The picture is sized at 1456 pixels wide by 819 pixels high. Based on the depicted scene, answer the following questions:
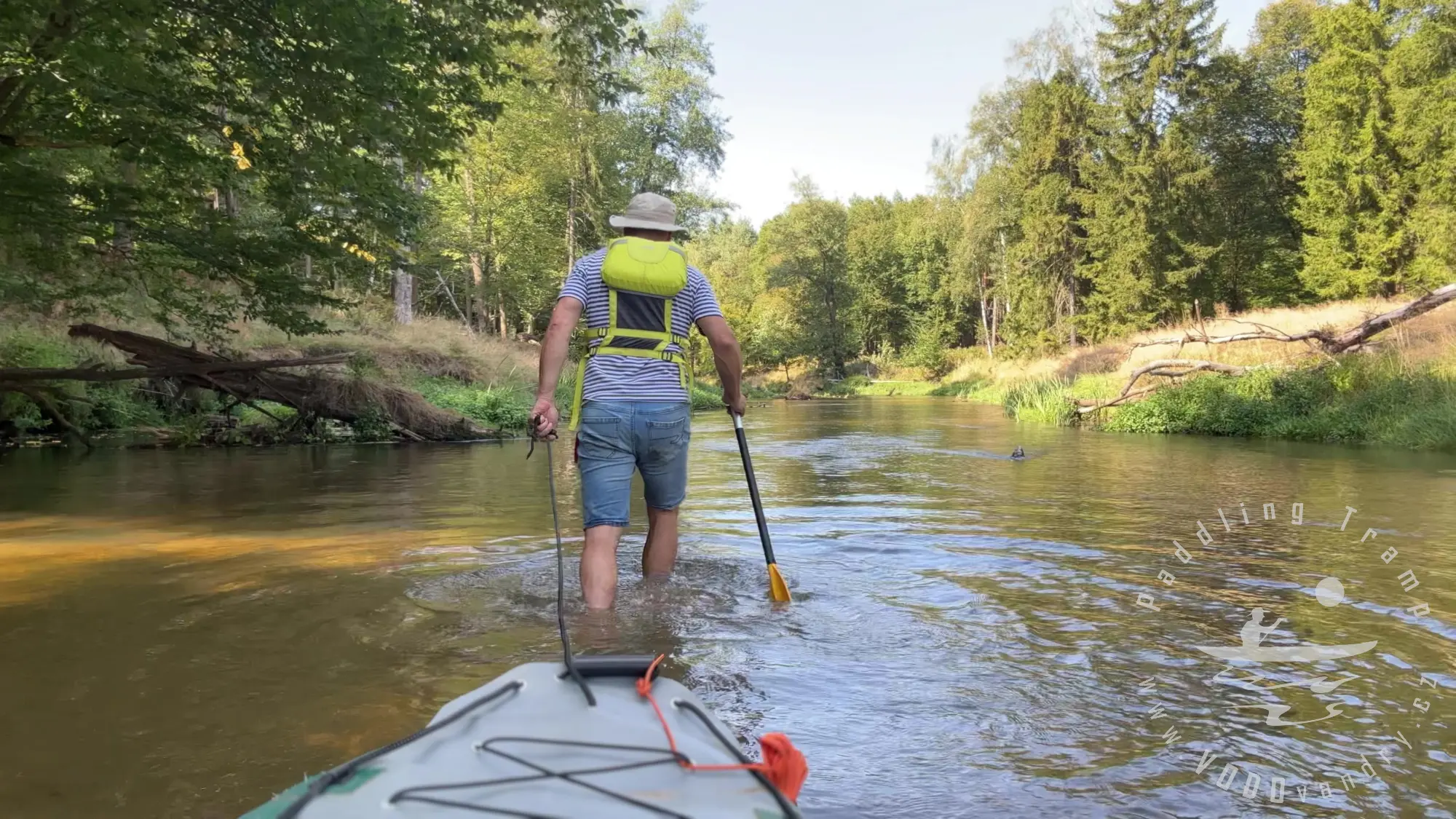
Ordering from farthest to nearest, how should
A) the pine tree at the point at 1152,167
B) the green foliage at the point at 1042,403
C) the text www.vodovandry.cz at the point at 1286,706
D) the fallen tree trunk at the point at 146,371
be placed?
the pine tree at the point at 1152,167 → the green foliage at the point at 1042,403 → the fallen tree trunk at the point at 146,371 → the text www.vodovandry.cz at the point at 1286,706

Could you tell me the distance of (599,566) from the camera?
4.08 m

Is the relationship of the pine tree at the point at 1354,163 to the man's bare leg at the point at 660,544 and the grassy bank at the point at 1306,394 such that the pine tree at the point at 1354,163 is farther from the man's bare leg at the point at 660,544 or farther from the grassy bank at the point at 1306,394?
the man's bare leg at the point at 660,544

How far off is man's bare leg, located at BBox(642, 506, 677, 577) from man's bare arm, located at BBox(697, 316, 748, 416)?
68cm

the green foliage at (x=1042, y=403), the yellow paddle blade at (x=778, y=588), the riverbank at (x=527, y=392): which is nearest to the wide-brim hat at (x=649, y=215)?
the yellow paddle blade at (x=778, y=588)

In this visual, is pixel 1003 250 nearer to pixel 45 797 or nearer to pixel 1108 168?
pixel 1108 168

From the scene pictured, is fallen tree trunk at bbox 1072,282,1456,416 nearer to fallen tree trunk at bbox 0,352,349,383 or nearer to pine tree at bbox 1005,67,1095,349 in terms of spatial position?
fallen tree trunk at bbox 0,352,349,383

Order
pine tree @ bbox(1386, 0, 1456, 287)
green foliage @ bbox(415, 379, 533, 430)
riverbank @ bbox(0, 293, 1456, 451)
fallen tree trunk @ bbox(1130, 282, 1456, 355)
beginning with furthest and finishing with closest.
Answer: pine tree @ bbox(1386, 0, 1456, 287) < green foliage @ bbox(415, 379, 533, 430) < fallen tree trunk @ bbox(1130, 282, 1456, 355) < riverbank @ bbox(0, 293, 1456, 451)

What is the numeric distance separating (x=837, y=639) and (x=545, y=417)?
160cm

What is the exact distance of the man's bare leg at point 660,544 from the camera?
15.1ft

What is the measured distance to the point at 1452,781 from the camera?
240 centimetres

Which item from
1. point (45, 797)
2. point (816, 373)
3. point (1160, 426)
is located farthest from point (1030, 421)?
point (816, 373)

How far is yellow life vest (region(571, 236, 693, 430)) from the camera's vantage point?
13.2ft

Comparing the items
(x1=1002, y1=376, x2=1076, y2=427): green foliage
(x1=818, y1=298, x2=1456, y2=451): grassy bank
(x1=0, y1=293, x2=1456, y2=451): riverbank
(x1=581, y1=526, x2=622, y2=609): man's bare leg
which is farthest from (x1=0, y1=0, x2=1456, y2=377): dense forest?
(x1=1002, y1=376, x2=1076, y2=427): green foliage

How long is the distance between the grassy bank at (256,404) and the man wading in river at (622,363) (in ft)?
36.7
